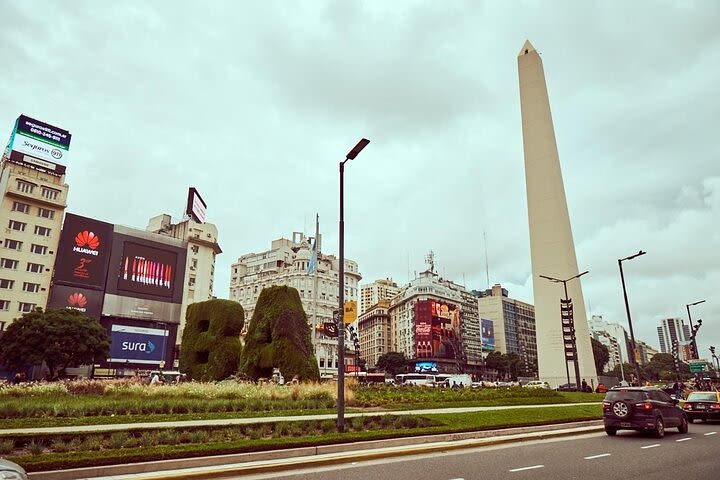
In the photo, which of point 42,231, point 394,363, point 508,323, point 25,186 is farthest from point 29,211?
point 508,323

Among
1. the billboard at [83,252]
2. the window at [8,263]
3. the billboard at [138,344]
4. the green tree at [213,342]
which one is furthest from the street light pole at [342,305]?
the billboard at [138,344]

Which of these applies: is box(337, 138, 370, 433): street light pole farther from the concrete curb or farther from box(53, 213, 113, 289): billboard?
box(53, 213, 113, 289): billboard

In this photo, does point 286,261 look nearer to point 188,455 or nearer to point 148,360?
point 148,360

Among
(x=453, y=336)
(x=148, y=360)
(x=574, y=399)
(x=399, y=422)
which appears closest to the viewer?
(x=399, y=422)

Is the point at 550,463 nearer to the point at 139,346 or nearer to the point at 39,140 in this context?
the point at 39,140

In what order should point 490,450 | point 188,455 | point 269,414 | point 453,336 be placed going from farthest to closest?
point 453,336
point 269,414
point 490,450
point 188,455

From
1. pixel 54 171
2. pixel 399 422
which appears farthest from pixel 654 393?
pixel 54 171

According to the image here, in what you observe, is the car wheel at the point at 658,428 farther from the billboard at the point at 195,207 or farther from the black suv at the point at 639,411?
the billboard at the point at 195,207

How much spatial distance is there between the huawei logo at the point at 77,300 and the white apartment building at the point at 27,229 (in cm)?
403

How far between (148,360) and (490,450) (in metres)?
83.0

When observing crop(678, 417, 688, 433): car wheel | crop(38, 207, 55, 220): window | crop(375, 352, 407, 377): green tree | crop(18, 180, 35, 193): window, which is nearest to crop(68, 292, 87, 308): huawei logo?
crop(38, 207, 55, 220): window

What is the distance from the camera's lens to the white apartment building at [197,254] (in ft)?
325

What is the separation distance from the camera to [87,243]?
76.8m

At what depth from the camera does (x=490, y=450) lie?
42.5 feet
